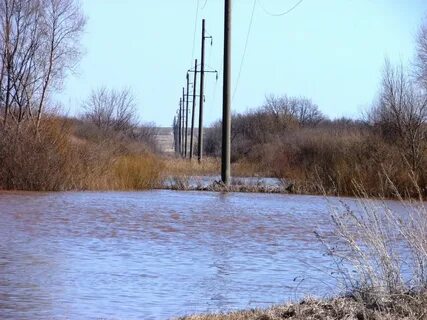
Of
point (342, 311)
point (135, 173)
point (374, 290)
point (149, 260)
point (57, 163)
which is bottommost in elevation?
point (149, 260)

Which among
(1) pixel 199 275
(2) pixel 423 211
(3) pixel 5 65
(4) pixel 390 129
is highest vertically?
(3) pixel 5 65

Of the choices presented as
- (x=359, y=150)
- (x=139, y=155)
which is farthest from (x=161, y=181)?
(x=359, y=150)

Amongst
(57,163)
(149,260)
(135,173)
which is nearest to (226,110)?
(135,173)

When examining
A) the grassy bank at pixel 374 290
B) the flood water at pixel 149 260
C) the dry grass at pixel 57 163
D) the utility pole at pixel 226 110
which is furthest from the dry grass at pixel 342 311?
the utility pole at pixel 226 110

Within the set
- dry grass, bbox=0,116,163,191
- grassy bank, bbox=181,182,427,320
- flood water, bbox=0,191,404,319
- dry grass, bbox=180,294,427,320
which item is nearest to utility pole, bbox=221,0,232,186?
dry grass, bbox=0,116,163,191

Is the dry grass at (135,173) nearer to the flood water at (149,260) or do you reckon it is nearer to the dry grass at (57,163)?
the dry grass at (57,163)

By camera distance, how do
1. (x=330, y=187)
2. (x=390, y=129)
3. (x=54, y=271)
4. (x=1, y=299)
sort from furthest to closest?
(x=390, y=129) < (x=330, y=187) < (x=54, y=271) < (x=1, y=299)

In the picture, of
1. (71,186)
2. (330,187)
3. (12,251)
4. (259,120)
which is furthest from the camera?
(259,120)

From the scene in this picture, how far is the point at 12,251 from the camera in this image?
1195 centimetres

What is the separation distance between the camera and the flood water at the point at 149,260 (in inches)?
339

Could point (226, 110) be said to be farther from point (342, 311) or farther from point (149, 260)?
point (342, 311)

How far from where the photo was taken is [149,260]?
460 inches

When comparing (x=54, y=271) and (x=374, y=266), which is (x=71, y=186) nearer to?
(x=54, y=271)

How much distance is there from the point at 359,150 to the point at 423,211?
25.0 metres
